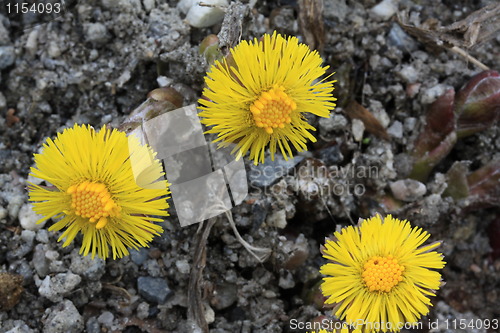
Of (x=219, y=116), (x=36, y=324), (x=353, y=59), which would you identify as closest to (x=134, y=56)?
(x=219, y=116)

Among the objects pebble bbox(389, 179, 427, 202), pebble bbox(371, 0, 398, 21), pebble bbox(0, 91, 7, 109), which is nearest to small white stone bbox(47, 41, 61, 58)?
pebble bbox(0, 91, 7, 109)

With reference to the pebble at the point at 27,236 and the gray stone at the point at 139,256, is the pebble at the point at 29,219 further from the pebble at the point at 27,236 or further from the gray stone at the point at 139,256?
the gray stone at the point at 139,256

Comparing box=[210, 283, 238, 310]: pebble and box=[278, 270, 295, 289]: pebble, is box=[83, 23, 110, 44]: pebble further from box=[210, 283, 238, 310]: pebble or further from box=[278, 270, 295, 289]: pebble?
box=[278, 270, 295, 289]: pebble

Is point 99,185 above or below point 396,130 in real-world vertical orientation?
below

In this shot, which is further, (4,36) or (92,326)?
(4,36)

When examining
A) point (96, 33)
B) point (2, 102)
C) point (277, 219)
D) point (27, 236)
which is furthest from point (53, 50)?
point (277, 219)

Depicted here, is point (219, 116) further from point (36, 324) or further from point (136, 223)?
point (36, 324)

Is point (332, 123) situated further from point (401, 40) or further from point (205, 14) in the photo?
point (205, 14)
